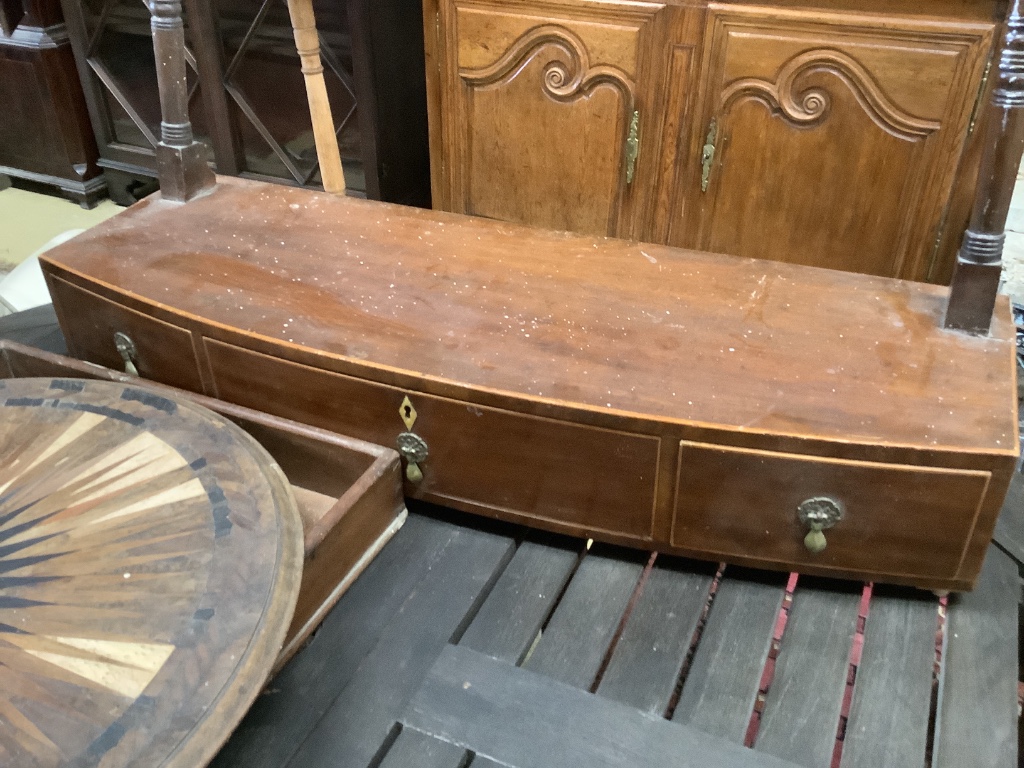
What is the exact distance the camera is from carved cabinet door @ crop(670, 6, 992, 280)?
4.71ft

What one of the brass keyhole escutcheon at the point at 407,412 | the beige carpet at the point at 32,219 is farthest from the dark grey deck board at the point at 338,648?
the beige carpet at the point at 32,219

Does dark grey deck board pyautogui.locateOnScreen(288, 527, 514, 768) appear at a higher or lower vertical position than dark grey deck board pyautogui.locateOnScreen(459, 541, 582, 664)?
higher

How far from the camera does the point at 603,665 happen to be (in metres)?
0.95

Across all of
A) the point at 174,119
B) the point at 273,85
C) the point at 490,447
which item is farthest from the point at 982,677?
the point at 273,85

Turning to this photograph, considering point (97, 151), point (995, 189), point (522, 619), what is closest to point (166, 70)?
point (522, 619)

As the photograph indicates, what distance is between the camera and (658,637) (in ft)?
3.17

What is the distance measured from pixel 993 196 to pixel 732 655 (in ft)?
1.98

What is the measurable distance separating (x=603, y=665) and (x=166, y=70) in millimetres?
1113

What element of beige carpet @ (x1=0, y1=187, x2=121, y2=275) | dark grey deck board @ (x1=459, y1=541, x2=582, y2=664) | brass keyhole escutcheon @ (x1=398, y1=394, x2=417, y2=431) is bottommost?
beige carpet @ (x1=0, y1=187, x2=121, y2=275)

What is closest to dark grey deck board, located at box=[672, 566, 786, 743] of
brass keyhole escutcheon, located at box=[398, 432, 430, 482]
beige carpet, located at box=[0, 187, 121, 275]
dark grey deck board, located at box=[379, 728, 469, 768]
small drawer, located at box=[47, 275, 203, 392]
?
dark grey deck board, located at box=[379, 728, 469, 768]

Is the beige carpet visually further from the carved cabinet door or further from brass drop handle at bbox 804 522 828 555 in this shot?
brass drop handle at bbox 804 522 828 555

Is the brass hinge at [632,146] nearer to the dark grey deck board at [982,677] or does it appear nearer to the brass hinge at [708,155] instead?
the brass hinge at [708,155]

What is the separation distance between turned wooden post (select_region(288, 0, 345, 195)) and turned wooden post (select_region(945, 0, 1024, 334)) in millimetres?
1008

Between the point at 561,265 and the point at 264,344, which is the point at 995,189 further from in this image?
the point at 264,344
